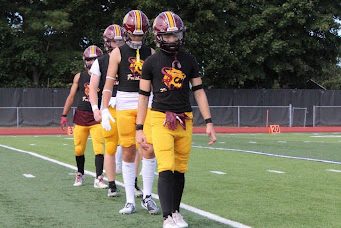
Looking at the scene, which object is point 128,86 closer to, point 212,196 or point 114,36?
point 114,36

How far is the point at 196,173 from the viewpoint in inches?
428

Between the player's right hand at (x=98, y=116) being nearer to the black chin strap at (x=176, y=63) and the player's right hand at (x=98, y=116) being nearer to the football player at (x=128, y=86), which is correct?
the football player at (x=128, y=86)

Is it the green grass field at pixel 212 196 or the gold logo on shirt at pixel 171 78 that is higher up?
the gold logo on shirt at pixel 171 78

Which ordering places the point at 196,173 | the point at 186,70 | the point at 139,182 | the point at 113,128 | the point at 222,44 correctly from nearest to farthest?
the point at 186,70 < the point at 113,128 < the point at 139,182 < the point at 196,173 < the point at 222,44

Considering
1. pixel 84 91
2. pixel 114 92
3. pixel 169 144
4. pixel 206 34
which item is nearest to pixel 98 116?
pixel 114 92

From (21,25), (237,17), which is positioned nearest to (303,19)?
(237,17)

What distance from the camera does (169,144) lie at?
6.00m

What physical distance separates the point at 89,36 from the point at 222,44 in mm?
8362

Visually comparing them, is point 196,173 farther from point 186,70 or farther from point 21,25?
point 21,25

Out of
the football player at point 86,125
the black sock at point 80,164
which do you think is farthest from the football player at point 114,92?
the black sock at point 80,164

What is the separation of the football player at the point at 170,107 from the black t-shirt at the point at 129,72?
3.02 ft

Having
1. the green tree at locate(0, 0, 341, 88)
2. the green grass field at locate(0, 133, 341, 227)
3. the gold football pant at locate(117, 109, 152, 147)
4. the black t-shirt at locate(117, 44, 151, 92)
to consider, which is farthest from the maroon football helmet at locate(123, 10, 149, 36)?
the green tree at locate(0, 0, 341, 88)

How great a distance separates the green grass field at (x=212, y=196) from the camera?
6.45 metres

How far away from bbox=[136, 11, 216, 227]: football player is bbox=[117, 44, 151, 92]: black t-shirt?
0.92 m
